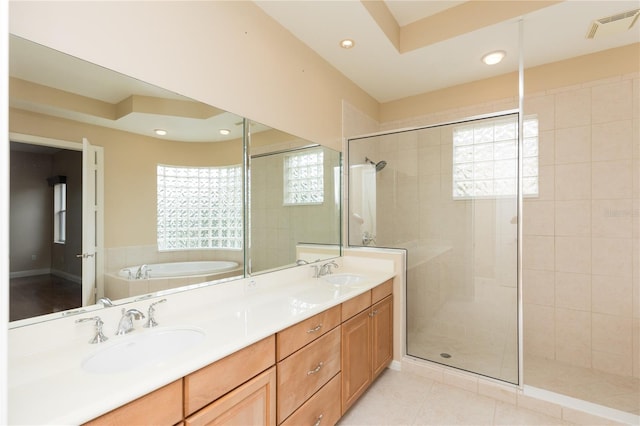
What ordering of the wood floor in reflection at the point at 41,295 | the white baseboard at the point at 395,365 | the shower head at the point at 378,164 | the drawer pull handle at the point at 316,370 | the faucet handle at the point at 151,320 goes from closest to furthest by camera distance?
1. the wood floor in reflection at the point at 41,295
2. the faucet handle at the point at 151,320
3. the drawer pull handle at the point at 316,370
4. the white baseboard at the point at 395,365
5. the shower head at the point at 378,164

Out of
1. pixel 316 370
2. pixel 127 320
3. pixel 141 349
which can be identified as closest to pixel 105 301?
pixel 127 320

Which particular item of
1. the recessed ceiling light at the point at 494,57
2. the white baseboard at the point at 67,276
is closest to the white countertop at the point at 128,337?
the white baseboard at the point at 67,276

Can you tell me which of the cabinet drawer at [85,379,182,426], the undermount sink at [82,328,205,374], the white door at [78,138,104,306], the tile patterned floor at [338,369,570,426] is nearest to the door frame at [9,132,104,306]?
the white door at [78,138,104,306]

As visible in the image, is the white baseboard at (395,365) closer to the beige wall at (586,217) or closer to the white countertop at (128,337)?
the white countertop at (128,337)

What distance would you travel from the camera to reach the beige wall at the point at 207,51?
112 centimetres

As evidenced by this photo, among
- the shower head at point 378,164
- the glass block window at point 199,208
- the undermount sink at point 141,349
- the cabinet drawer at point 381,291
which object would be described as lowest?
the cabinet drawer at point 381,291

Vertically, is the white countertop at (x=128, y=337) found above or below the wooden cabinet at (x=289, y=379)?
above

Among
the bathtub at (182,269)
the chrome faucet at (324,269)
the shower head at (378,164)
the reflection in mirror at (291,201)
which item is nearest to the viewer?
the bathtub at (182,269)

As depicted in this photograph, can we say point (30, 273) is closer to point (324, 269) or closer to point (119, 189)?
point (119, 189)

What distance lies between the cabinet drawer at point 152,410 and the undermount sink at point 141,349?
254 millimetres

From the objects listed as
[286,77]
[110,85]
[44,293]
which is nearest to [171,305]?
[44,293]

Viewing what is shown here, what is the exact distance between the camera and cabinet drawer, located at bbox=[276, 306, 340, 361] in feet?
4.36

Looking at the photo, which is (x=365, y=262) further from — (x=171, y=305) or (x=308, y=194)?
(x=171, y=305)

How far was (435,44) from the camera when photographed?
7.86 ft
